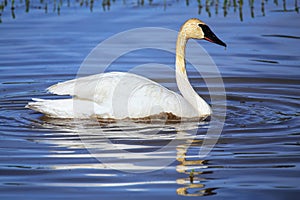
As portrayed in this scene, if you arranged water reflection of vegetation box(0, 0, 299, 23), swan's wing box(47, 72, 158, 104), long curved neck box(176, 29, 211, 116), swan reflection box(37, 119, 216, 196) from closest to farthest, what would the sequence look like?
1. swan reflection box(37, 119, 216, 196)
2. swan's wing box(47, 72, 158, 104)
3. long curved neck box(176, 29, 211, 116)
4. water reflection of vegetation box(0, 0, 299, 23)

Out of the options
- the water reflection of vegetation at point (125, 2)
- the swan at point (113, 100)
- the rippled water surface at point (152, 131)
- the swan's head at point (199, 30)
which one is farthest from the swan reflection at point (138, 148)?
the water reflection of vegetation at point (125, 2)

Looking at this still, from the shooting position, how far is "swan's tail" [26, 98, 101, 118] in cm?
952

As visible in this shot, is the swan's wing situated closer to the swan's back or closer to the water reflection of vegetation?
the swan's back

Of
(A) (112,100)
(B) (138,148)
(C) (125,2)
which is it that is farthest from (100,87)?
(C) (125,2)

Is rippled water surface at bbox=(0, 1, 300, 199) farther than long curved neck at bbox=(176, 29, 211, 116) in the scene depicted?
No

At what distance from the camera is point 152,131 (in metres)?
9.08

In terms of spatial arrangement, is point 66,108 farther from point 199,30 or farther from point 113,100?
point 199,30

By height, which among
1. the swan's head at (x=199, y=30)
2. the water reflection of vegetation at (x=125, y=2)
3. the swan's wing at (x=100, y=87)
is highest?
the swan's head at (x=199, y=30)

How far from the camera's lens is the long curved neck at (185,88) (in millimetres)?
9883

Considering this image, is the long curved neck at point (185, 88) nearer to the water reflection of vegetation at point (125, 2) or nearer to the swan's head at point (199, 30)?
the swan's head at point (199, 30)

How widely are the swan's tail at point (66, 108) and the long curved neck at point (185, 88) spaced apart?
1250 millimetres

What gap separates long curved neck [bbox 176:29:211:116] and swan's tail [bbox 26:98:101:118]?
1.25 m

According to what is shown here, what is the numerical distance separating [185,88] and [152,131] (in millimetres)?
1245

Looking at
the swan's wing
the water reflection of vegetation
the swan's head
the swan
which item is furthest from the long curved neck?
the water reflection of vegetation
